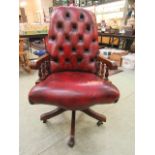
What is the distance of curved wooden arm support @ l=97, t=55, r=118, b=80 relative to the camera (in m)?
1.31

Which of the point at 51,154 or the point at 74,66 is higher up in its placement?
the point at 74,66

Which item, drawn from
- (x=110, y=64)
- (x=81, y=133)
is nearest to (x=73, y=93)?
(x=110, y=64)

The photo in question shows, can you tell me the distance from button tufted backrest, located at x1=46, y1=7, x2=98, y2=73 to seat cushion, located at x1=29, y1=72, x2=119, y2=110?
1.06 feet

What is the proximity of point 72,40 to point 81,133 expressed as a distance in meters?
0.79

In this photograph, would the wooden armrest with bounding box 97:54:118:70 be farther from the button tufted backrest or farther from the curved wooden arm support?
the button tufted backrest

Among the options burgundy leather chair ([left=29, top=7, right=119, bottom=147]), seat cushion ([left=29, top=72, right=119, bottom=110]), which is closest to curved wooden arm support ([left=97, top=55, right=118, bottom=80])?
burgundy leather chair ([left=29, top=7, right=119, bottom=147])

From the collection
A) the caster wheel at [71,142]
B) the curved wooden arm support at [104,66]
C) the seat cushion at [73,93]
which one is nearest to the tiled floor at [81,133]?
the caster wheel at [71,142]

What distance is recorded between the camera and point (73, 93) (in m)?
1.07

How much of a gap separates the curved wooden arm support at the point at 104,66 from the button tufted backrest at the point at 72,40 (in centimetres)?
5

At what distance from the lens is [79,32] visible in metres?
1.48

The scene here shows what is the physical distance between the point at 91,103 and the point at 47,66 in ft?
1.84

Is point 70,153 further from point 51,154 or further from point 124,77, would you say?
point 124,77
